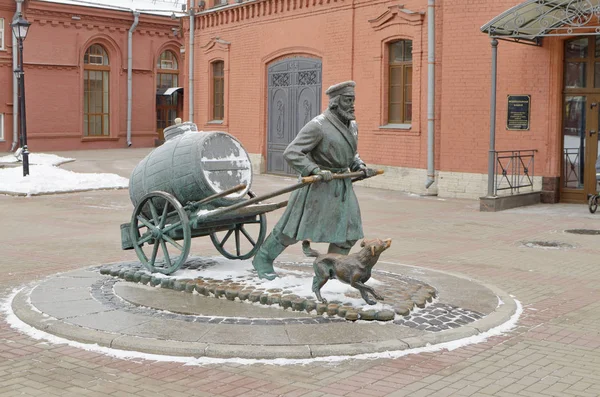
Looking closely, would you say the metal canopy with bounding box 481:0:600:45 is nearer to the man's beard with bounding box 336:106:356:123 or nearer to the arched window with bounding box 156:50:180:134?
the man's beard with bounding box 336:106:356:123

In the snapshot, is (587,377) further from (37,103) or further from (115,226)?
(37,103)

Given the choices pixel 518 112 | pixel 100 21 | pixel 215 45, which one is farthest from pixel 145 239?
pixel 100 21

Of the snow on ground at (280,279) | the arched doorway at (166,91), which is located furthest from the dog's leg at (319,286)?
→ the arched doorway at (166,91)

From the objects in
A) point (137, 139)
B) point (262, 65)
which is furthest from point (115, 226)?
point (137, 139)

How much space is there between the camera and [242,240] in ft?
40.2

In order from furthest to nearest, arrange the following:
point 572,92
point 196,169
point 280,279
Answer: point 572,92 → point 196,169 → point 280,279

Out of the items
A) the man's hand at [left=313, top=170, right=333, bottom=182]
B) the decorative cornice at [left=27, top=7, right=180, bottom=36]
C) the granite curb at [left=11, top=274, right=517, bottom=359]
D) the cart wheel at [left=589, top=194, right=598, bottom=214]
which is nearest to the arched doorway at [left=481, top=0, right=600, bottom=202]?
the cart wheel at [left=589, top=194, right=598, bottom=214]

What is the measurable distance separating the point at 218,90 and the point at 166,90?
42.5 feet

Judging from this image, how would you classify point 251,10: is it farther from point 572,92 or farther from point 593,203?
point 593,203

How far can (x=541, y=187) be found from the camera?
56.3 ft

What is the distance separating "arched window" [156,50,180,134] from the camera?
39.3 m

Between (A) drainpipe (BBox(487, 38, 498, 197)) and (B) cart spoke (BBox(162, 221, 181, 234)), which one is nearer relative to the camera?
(B) cart spoke (BBox(162, 221, 181, 234))

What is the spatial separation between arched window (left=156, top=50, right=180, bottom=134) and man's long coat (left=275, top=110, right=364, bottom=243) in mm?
31955

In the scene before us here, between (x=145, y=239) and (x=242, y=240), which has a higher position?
(x=145, y=239)
